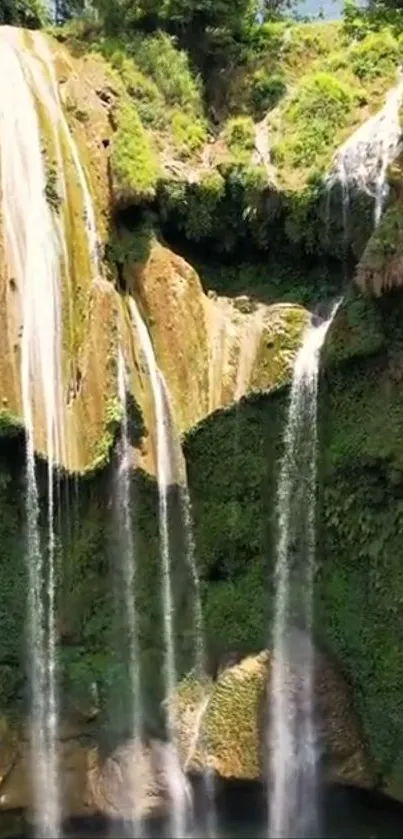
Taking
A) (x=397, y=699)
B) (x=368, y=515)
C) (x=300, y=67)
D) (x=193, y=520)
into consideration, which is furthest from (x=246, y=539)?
(x=300, y=67)

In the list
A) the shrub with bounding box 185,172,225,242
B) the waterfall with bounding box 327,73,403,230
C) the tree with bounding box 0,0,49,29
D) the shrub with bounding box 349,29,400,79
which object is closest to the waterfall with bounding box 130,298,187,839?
the shrub with bounding box 185,172,225,242

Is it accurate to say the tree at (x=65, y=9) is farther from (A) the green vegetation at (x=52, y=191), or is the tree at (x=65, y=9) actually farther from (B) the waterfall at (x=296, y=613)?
(B) the waterfall at (x=296, y=613)

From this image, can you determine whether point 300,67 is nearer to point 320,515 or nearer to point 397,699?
point 320,515

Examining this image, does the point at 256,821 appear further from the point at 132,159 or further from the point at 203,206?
the point at 132,159

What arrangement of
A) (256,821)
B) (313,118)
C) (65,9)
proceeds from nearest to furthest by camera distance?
1. (256,821)
2. (313,118)
3. (65,9)

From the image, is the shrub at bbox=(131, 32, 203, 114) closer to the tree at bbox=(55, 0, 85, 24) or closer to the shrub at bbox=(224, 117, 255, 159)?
the shrub at bbox=(224, 117, 255, 159)

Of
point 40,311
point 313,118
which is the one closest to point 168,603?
point 40,311

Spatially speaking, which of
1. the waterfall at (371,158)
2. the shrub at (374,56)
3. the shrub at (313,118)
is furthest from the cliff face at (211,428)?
the shrub at (374,56)
